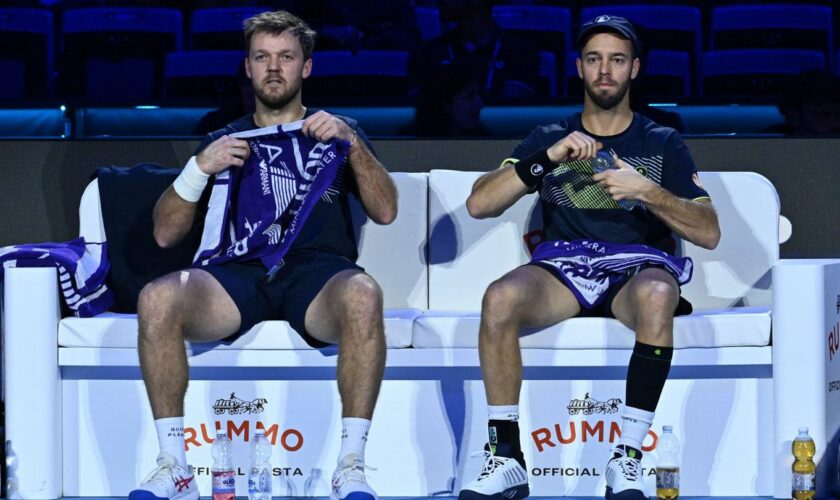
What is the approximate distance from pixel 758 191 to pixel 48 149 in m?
2.38

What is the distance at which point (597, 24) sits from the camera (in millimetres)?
3686

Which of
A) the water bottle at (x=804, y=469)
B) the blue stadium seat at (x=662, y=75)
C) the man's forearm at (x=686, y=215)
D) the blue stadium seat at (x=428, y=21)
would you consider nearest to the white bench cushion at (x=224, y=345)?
the man's forearm at (x=686, y=215)

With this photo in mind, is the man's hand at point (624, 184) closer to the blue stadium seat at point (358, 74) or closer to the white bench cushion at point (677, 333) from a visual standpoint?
the white bench cushion at point (677, 333)

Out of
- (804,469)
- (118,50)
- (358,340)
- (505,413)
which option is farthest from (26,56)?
(804,469)

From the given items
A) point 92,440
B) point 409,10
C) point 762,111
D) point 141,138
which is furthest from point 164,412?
point 409,10

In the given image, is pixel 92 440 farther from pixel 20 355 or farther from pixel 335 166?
pixel 335 166

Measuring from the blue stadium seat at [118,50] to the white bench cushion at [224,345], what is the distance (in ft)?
8.62

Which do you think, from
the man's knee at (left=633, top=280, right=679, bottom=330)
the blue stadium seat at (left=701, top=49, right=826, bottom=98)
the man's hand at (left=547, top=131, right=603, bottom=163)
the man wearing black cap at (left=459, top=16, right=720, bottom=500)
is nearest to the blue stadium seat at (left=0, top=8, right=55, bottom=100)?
the blue stadium seat at (left=701, top=49, right=826, bottom=98)

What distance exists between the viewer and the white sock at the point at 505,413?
3.33 m

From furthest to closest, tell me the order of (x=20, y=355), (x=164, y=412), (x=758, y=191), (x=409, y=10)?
1. (x=409, y=10)
2. (x=758, y=191)
3. (x=20, y=355)
4. (x=164, y=412)

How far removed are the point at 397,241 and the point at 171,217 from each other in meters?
0.76

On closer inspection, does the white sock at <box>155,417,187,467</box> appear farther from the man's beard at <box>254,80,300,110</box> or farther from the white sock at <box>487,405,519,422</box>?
the man's beard at <box>254,80,300,110</box>

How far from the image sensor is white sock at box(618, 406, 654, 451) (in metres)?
3.28

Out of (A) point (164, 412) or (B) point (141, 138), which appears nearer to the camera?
(A) point (164, 412)
